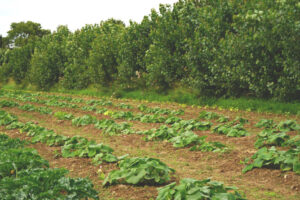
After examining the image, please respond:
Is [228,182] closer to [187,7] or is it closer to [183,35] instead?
[183,35]

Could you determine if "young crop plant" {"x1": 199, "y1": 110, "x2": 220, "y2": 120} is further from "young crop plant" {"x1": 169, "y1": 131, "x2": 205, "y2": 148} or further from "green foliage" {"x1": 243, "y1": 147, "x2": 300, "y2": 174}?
"green foliage" {"x1": 243, "y1": 147, "x2": 300, "y2": 174}

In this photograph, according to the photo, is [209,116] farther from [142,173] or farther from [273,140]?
[142,173]

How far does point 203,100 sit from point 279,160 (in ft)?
32.9

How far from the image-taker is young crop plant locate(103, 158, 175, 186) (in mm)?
4461

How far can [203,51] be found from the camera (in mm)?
13992

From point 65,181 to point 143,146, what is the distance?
12.2ft

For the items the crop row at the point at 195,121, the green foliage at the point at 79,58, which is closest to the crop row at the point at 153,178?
the crop row at the point at 195,121

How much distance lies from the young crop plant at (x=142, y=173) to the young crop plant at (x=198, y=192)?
0.67 meters

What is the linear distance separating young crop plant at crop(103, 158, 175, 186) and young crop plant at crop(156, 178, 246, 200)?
0.67 metres

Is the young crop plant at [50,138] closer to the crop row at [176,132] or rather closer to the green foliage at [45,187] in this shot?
the crop row at [176,132]

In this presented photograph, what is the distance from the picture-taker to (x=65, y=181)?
3.86 m

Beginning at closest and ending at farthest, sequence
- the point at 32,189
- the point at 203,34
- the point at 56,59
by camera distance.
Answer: the point at 32,189
the point at 203,34
the point at 56,59

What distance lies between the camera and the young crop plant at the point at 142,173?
176 inches

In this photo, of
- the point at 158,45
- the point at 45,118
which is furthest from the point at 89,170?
the point at 158,45
